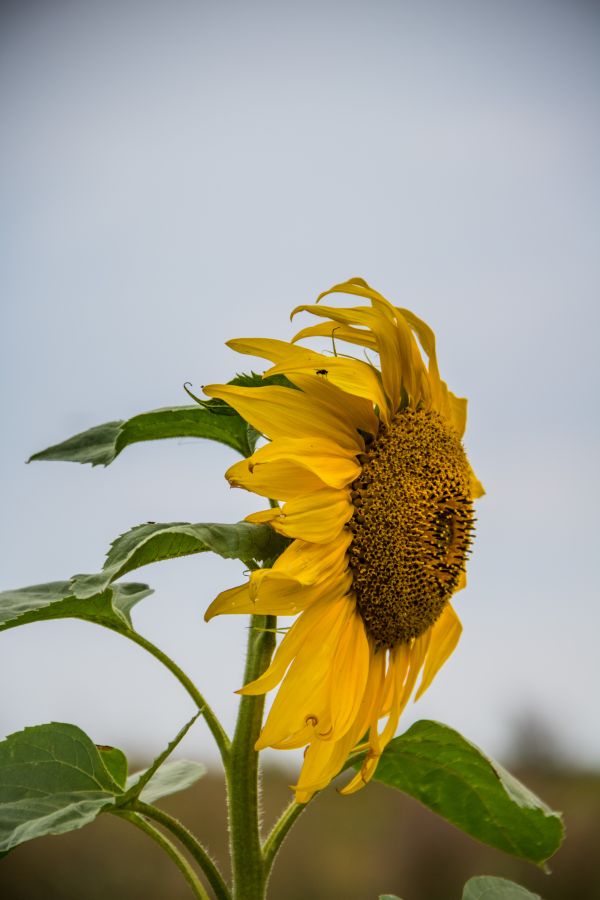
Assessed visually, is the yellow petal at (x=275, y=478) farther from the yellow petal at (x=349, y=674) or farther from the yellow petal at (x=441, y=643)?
the yellow petal at (x=441, y=643)

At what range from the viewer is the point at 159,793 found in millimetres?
923

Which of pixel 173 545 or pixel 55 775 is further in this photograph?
pixel 55 775

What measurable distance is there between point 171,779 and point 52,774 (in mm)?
290

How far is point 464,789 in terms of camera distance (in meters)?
0.82

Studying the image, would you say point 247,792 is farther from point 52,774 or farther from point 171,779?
point 171,779

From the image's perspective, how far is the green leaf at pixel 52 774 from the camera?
68cm

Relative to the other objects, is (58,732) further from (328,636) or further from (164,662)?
(328,636)

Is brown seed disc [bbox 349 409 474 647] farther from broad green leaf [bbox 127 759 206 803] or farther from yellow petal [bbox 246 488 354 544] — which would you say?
broad green leaf [bbox 127 759 206 803]

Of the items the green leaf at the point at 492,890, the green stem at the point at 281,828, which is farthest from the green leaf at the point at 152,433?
the green leaf at the point at 492,890

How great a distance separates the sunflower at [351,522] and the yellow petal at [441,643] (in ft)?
0.04

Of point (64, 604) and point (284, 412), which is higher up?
point (284, 412)

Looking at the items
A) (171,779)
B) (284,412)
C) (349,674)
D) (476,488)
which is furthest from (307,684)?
(171,779)

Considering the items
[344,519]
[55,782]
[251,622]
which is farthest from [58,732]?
[344,519]

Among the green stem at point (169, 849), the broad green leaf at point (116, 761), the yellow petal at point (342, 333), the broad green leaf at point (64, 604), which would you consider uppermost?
the yellow petal at point (342, 333)
